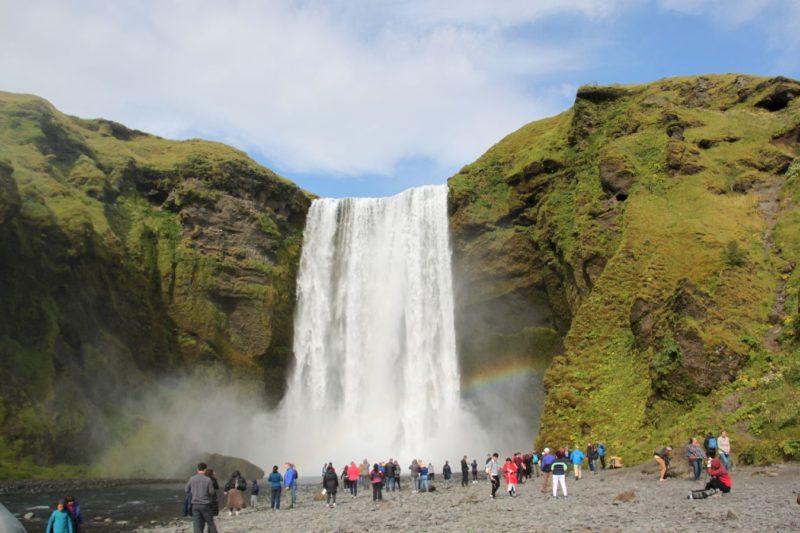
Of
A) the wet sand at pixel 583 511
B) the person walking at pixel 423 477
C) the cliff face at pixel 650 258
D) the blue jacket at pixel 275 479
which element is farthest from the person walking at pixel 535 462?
the blue jacket at pixel 275 479

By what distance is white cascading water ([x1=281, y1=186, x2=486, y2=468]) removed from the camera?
51844 mm

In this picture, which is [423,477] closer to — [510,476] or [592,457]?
[592,457]

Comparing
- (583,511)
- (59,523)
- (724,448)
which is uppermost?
(724,448)

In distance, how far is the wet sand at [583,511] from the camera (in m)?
13.2

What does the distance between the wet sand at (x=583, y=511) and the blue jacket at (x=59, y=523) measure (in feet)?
19.5

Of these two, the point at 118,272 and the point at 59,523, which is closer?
the point at 59,523

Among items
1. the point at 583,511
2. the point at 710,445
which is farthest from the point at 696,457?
the point at 583,511

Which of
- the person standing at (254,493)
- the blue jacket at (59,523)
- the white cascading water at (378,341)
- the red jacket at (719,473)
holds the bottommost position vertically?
the person standing at (254,493)

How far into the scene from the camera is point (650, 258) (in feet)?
118

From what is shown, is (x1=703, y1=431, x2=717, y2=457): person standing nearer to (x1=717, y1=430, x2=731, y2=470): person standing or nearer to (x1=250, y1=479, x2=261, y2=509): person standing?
(x1=717, y1=430, x2=731, y2=470): person standing

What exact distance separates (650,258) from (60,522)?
100 ft

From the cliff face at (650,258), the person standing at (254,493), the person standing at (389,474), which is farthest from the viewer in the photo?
the person standing at (389,474)

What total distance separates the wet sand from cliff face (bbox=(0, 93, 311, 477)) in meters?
24.2

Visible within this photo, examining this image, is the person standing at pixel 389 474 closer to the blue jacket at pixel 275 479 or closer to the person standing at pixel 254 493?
the person standing at pixel 254 493
